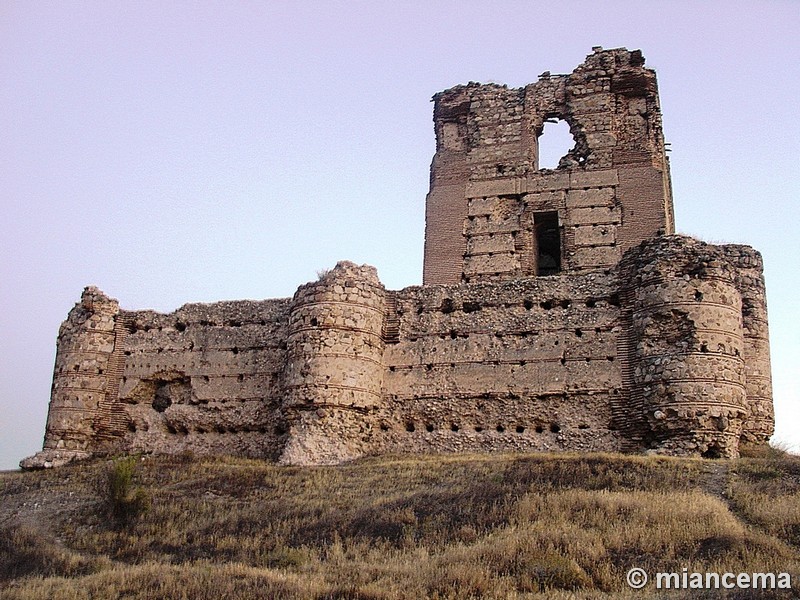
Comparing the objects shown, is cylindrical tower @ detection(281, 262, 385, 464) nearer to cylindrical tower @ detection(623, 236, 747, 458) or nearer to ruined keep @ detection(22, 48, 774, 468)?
ruined keep @ detection(22, 48, 774, 468)

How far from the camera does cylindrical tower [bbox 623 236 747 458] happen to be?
16.8m

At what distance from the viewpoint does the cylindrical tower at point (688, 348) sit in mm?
16781

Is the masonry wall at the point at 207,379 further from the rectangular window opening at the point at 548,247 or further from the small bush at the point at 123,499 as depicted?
the rectangular window opening at the point at 548,247

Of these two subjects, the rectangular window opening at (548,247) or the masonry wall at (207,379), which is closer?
the masonry wall at (207,379)

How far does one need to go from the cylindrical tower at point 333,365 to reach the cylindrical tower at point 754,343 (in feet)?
24.0

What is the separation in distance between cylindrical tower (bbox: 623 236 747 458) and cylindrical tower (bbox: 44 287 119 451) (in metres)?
11.5

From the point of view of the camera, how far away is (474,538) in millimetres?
11586

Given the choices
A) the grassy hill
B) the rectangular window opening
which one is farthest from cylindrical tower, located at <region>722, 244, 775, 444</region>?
the rectangular window opening

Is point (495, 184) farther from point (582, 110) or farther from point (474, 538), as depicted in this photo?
point (474, 538)

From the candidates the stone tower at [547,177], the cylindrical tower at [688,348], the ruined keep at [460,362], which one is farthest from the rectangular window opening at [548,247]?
the cylindrical tower at [688,348]

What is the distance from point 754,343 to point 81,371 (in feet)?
47.0

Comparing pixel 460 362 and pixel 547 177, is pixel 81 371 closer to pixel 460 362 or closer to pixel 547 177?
pixel 460 362

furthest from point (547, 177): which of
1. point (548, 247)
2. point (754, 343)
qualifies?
point (754, 343)

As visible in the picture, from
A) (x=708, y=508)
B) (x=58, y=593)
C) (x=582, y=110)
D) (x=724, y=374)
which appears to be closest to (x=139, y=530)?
(x=58, y=593)
